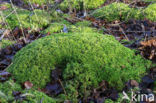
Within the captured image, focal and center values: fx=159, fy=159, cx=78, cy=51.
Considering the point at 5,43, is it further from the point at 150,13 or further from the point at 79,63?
the point at 150,13

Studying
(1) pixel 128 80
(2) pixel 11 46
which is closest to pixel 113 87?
(1) pixel 128 80

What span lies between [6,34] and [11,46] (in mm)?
778

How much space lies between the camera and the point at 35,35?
173 inches

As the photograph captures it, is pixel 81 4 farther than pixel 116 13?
Yes

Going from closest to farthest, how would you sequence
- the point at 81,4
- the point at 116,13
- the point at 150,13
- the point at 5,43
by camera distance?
the point at 5,43, the point at 150,13, the point at 116,13, the point at 81,4

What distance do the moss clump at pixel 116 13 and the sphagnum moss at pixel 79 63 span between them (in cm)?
210

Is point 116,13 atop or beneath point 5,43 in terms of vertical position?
atop

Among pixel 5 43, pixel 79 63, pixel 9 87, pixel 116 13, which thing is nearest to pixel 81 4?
pixel 116 13

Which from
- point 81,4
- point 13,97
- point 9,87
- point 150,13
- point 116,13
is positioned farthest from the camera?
point 81,4

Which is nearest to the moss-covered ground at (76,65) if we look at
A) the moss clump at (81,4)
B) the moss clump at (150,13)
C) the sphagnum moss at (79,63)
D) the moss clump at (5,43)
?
the sphagnum moss at (79,63)

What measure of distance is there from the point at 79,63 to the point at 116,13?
286 centimetres

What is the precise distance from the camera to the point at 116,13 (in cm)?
491

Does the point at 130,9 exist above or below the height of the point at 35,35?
above

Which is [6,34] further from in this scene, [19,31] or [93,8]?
[93,8]
